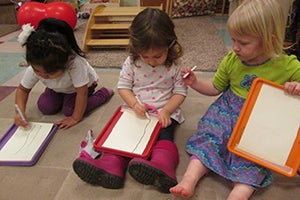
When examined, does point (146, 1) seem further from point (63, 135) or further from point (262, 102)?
point (262, 102)

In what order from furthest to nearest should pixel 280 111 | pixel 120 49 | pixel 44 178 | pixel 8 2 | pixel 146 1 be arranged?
1. pixel 146 1
2. pixel 8 2
3. pixel 120 49
4. pixel 44 178
5. pixel 280 111

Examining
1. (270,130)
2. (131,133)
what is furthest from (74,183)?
(270,130)

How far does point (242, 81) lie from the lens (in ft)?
2.68

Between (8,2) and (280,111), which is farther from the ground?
(280,111)

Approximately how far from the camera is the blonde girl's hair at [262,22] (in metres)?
0.68

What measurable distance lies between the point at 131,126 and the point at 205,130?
23cm

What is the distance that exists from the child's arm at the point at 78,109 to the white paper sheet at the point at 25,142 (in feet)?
0.17

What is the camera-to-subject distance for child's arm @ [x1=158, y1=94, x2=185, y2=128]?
0.85 m

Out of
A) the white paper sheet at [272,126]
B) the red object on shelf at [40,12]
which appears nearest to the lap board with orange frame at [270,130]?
the white paper sheet at [272,126]

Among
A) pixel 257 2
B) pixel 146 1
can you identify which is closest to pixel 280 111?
pixel 257 2

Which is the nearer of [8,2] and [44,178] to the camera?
[44,178]

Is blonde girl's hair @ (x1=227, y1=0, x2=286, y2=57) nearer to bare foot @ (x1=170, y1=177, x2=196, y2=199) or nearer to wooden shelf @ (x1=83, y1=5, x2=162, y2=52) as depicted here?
bare foot @ (x1=170, y1=177, x2=196, y2=199)

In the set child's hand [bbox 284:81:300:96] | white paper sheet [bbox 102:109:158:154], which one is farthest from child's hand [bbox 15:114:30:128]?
child's hand [bbox 284:81:300:96]

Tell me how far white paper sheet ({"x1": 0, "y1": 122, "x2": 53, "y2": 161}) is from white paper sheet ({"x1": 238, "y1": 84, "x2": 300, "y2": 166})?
25.4 inches
